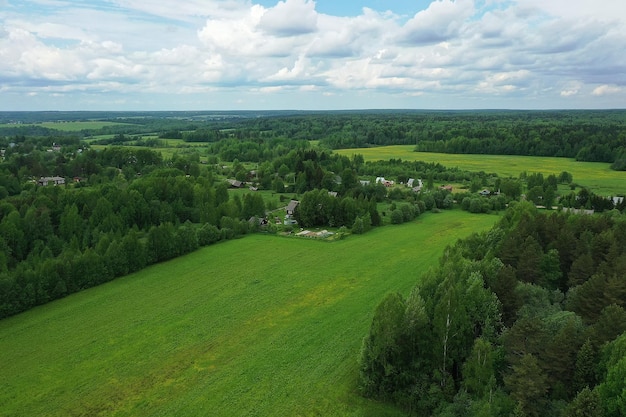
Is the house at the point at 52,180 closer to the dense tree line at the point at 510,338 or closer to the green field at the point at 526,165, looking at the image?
the green field at the point at 526,165

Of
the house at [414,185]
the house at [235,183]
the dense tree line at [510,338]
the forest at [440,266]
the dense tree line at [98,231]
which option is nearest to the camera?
the dense tree line at [510,338]

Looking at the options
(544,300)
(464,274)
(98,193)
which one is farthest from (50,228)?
(544,300)

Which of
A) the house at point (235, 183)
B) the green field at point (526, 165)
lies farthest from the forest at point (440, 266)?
the green field at point (526, 165)

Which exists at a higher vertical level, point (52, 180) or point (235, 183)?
point (52, 180)

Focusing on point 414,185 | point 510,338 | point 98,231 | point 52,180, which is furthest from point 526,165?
point 510,338

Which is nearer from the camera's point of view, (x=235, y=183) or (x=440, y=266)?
(x=440, y=266)

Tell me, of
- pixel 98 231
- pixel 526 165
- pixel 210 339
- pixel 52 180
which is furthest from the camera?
pixel 526 165

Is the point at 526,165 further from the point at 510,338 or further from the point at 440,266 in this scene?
the point at 510,338

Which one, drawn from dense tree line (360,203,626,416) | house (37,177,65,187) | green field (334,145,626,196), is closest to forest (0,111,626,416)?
dense tree line (360,203,626,416)
